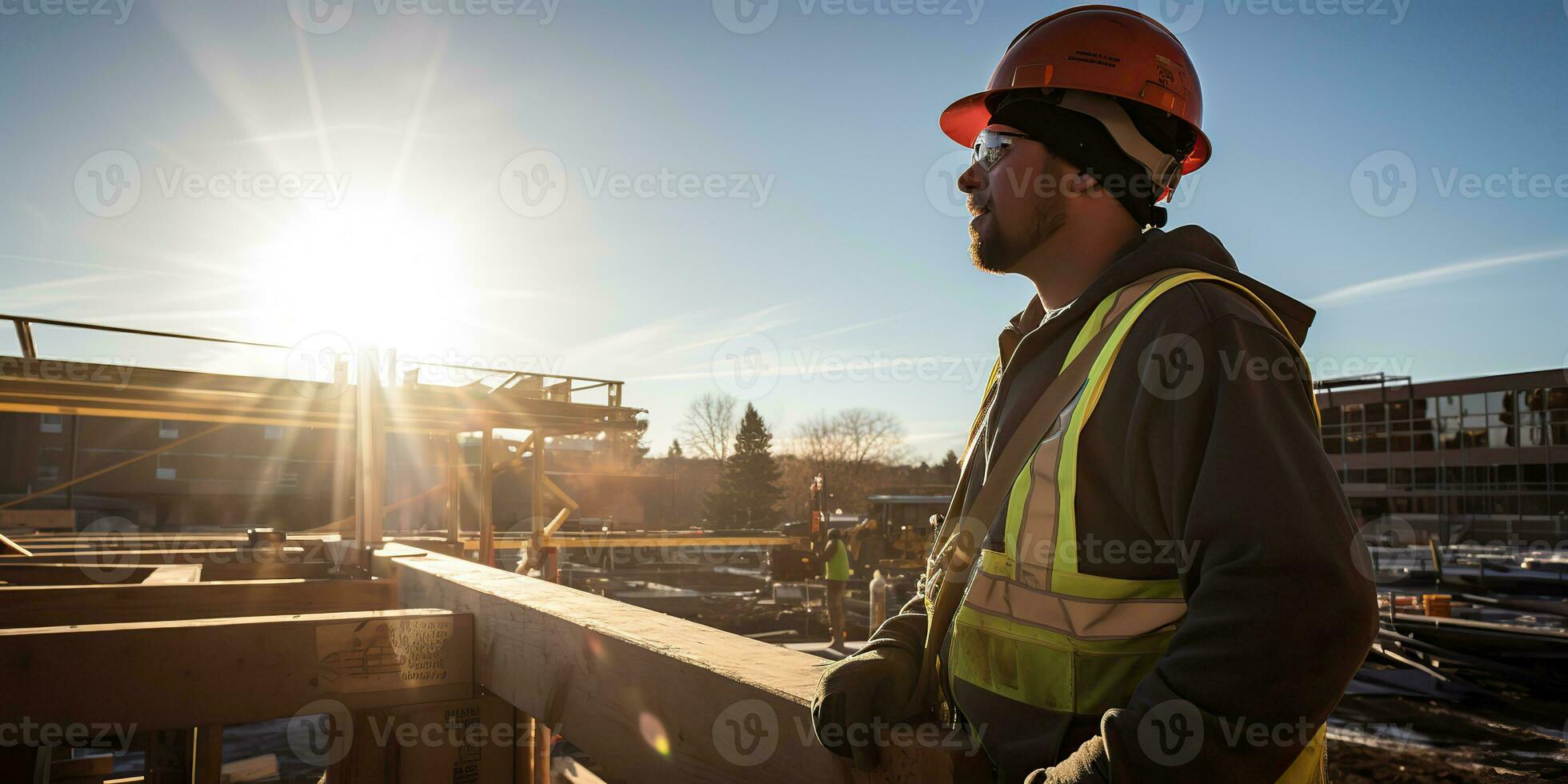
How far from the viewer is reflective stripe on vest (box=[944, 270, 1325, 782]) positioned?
4.07 feet

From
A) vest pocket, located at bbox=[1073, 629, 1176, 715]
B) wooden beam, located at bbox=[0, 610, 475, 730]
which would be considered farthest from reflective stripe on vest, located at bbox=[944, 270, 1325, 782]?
wooden beam, located at bbox=[0, 610, 475, 730]

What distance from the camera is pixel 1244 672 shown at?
1.03 m

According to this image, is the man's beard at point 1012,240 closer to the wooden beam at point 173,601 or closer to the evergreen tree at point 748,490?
the wooden beam at point 173,601

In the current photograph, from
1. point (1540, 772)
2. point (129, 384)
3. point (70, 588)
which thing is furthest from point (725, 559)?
point (70, 588)

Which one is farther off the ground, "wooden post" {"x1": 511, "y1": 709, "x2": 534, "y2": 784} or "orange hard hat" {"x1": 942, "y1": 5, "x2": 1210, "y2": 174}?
"orange hard hat" {"x1": 942, "y1": 5, "x2": 1210, "y2": 174}

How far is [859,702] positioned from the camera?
1.42 meters

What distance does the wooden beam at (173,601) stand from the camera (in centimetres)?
328

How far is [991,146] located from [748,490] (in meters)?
61.3

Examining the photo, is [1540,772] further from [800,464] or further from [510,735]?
[800,464]

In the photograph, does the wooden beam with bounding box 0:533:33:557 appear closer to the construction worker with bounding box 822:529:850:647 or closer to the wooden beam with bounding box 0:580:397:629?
the wooden beam with bounding box 0:580:397:629

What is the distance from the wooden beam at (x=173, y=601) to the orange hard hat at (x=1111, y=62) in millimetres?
3436

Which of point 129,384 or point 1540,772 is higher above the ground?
point 129,384

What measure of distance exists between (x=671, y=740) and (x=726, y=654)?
209 mm

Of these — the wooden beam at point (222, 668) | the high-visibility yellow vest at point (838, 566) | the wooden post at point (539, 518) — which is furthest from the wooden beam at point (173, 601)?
the wooden post at point (539, 518)
